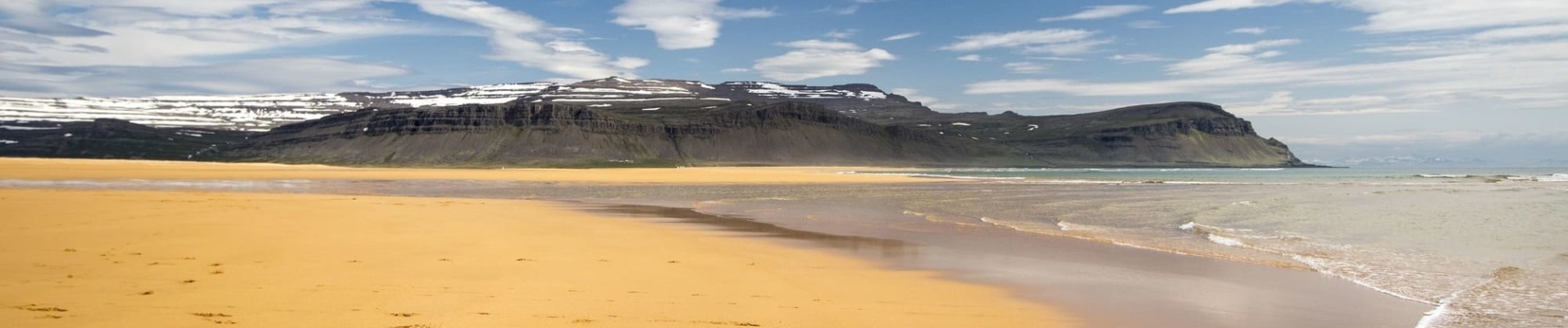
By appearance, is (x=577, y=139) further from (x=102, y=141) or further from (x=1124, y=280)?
(x=1124, y=280)

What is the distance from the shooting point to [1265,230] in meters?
22.0

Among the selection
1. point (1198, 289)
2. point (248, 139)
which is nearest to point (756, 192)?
point (1198, 289)

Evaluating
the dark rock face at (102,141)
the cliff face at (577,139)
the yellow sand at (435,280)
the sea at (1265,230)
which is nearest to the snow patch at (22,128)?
the dark rock face at (102,141)

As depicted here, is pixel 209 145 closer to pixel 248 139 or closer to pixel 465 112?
pixel 248 139

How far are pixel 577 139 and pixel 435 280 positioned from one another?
463 ft

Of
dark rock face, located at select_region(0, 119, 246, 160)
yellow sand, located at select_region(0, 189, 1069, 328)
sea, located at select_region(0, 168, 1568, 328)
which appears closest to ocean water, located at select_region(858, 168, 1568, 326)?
sea, located at select_region(0, 168, 1568, 328)

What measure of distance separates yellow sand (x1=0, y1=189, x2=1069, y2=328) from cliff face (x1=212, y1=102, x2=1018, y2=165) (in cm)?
11987

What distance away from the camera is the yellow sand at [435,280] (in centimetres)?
834

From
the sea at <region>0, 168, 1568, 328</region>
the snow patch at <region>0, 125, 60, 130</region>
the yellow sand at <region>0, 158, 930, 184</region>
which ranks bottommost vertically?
the yellow sand at <region>0, 158, 930, 184</region>

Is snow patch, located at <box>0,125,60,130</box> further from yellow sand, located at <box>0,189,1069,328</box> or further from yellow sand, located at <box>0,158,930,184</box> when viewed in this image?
yellow sand, located at <box>0,189,1069,328</box>

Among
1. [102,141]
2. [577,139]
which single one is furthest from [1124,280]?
[102,141]

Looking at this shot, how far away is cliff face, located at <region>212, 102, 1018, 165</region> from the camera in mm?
142000

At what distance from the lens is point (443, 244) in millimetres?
15133

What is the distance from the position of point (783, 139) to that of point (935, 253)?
526 feet
